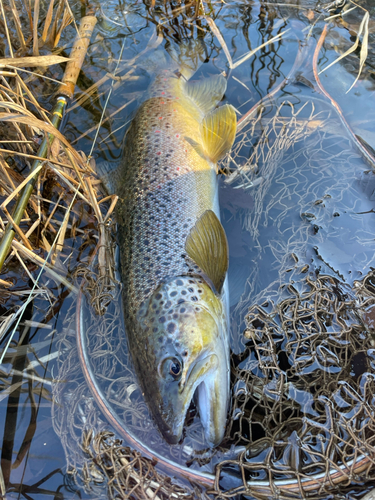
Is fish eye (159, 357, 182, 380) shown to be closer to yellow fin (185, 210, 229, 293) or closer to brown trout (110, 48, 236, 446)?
brown trout (110, 48, 236, 446)

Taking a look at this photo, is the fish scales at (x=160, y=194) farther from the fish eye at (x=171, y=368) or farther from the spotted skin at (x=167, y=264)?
the fish eye at (x=171, y=368)

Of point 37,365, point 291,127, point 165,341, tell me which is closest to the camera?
point 165,341

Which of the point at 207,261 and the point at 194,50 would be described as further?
the point at 194,50

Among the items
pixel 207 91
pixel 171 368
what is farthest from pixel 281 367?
pixel 207 91

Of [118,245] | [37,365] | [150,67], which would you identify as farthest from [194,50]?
[37,365]

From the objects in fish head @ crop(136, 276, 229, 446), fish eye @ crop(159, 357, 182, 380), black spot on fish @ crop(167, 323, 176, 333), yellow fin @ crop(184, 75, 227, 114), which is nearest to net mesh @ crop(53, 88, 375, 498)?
fish head @ crop(136, 276, 229, 446)

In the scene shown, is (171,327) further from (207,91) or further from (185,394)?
(207,91)

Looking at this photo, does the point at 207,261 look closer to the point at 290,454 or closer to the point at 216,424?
the point at 216,424
